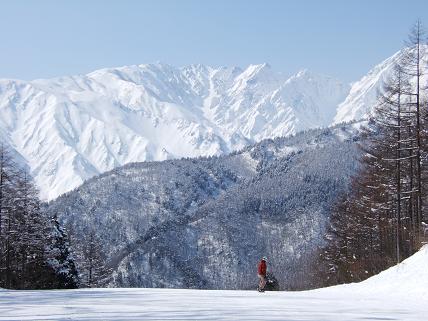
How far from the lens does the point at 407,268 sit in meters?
Result: 24.3

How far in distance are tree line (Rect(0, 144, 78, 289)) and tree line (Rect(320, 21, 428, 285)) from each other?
19458mm

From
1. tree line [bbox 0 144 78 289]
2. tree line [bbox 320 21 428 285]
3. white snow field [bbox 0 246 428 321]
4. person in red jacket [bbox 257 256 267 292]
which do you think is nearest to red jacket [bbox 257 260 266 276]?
person in red jacket [bbox 257 256 267 292]

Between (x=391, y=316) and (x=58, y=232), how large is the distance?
1395 inches

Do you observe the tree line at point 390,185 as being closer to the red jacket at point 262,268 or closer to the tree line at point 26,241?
the red jacket at point 262,268

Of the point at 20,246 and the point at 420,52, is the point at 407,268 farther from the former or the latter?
the point at 20,246

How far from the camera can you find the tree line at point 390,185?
95.8 ft

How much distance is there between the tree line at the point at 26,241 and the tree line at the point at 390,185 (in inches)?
766

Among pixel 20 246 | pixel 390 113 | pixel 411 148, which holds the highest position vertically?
pixel 390 113

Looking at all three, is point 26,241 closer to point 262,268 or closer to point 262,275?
point 262,268

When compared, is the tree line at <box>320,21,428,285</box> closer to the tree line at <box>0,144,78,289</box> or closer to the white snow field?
the white snow field

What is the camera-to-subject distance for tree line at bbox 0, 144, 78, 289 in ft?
123

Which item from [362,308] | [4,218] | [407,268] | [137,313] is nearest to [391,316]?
[362,308]

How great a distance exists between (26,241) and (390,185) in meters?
22.7

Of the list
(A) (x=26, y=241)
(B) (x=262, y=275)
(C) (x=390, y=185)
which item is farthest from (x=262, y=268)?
(A) (x=26, y=241)
